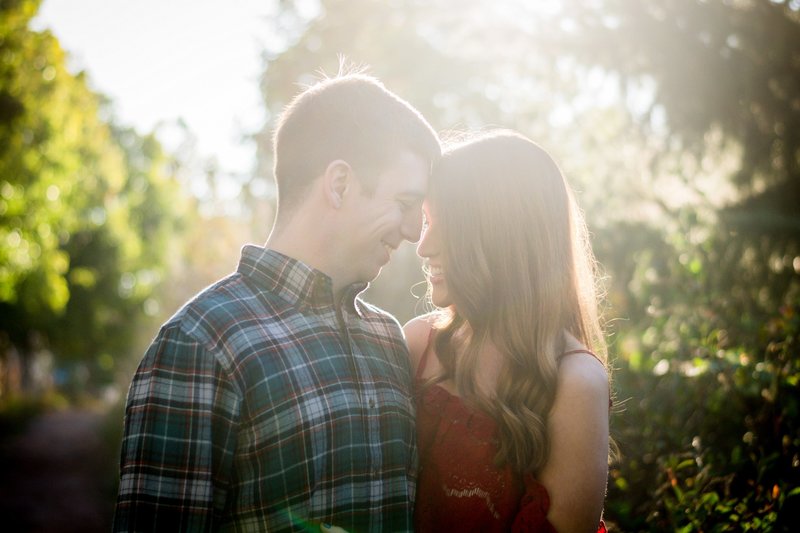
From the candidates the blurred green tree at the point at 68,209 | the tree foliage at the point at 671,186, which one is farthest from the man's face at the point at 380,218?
the blurred green tree at the point at 68,209

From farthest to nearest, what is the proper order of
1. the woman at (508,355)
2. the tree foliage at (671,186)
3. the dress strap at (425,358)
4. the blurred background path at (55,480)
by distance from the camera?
the blurred background path at (55,480), the tree foliage at (671,186), the dress strap at (425,358), the woman at (508,355)

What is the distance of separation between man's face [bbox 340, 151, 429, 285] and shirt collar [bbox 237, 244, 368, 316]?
0.14 meters

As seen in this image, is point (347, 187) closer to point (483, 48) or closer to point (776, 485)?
point (776, 485)

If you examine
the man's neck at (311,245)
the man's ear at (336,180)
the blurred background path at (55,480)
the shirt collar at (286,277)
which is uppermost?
the man's ear at (336,180)

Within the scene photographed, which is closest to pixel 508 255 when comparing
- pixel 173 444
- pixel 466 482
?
pixel 466 482

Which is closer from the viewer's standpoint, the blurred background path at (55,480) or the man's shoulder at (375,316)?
the man's shoulder at (375,316)

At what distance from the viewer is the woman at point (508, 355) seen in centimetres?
261

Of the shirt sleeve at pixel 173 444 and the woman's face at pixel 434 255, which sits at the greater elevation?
the woman's face at pixel 434 255

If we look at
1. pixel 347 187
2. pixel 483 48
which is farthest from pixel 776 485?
pixel 483 48

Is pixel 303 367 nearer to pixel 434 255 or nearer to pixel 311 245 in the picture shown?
pixel 311 245

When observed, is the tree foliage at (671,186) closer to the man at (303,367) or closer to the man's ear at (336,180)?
the man at (303,367)

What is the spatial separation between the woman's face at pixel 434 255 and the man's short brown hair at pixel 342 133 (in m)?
0.32

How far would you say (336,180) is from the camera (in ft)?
9.12

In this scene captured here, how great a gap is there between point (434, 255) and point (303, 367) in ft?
3.10
